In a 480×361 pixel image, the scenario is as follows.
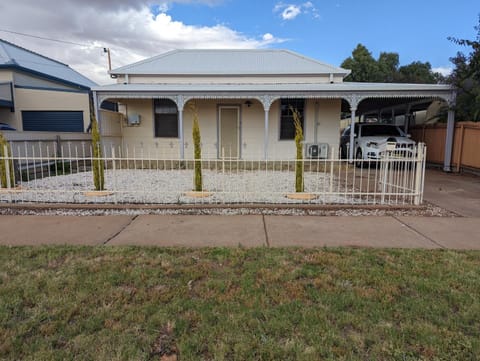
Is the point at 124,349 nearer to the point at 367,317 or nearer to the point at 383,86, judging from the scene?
the point at 367,317

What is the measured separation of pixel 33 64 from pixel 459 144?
2208cm

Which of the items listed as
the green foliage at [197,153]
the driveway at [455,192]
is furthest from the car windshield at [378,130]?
the green foliage at [197,153]

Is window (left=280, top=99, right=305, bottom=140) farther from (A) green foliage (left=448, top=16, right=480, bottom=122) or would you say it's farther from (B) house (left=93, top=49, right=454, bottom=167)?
(A) green foliage (left=448, top=16, right=480, bottom=122)

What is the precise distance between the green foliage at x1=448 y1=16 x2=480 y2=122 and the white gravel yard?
19.0ft

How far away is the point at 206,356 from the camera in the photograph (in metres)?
2.01

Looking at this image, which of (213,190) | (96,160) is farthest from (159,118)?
(96,160)

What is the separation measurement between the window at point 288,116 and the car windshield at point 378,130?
259 cm

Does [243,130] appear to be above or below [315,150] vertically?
above

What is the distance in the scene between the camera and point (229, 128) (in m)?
13.4

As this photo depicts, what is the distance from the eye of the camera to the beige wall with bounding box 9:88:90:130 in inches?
620

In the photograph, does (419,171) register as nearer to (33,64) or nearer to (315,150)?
(315,150)

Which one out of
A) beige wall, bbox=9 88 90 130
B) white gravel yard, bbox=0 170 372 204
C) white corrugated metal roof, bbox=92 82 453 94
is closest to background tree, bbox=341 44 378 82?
white corrugated metal roof, bbox=92 82 453 94

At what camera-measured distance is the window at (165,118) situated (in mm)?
13328

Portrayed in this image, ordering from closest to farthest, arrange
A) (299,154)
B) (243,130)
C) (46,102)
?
(299,154) → (243,130) → (46,102)
